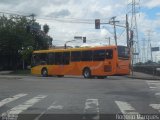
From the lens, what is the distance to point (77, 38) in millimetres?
90750

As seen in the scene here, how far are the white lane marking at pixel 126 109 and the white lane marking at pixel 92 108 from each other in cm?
81

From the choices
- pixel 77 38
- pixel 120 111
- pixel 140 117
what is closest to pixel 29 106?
pixel 120 111

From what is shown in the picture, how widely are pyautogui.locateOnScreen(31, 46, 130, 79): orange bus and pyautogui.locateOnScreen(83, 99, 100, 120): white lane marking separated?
23.6m

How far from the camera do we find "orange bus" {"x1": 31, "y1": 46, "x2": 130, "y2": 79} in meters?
43.7

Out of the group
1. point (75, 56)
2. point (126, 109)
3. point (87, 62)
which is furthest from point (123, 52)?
point (126, 109)

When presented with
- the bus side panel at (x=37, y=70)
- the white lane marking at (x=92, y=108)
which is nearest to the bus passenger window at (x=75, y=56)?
the bus side panel at (x=37, y=70)

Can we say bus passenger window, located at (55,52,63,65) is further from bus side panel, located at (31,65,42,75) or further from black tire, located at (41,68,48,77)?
bus side panel, located at (31,65,42,75)

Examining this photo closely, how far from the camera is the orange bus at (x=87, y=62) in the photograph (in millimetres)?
43719

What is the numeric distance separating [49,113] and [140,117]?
2988 mm

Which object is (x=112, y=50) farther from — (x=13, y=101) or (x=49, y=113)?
(x=49, y=113)

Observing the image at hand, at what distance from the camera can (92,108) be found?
55.7 ft

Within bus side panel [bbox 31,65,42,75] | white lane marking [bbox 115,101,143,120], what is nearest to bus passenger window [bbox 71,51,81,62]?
bus side panel [bbox 31,65,42,75]

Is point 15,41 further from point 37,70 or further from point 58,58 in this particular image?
point 58,58

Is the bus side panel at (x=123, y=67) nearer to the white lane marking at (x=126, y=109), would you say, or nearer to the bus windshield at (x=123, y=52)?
the bus windshield at (x=123, y=52)
